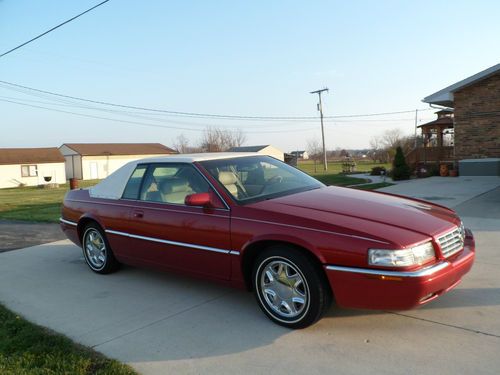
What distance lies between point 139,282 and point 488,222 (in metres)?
6.22

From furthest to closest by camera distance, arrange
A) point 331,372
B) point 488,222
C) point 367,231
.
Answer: point 488,222
point 367,231
point 331,372

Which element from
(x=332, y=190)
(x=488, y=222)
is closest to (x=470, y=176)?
(x=488, y=222)

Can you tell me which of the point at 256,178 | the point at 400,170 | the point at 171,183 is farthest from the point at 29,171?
the point at 256,178

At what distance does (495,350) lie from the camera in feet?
10.5

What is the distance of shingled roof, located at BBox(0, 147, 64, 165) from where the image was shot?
168 feet

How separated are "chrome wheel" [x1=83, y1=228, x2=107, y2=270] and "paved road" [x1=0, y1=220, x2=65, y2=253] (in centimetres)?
279

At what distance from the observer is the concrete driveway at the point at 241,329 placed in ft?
10.4

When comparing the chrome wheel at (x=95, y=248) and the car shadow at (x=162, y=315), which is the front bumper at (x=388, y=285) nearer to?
the car shadow at (x=162, y=315)

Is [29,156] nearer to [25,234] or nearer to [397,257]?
[25,234]

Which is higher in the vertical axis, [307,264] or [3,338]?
[307,264]

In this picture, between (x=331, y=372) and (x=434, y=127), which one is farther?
(x=434, y=127)

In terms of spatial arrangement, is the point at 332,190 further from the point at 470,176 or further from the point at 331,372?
the point at 470,176

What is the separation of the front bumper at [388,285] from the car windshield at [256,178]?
1228 mm

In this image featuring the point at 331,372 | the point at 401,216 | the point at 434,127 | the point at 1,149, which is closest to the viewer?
the point at 331,372
